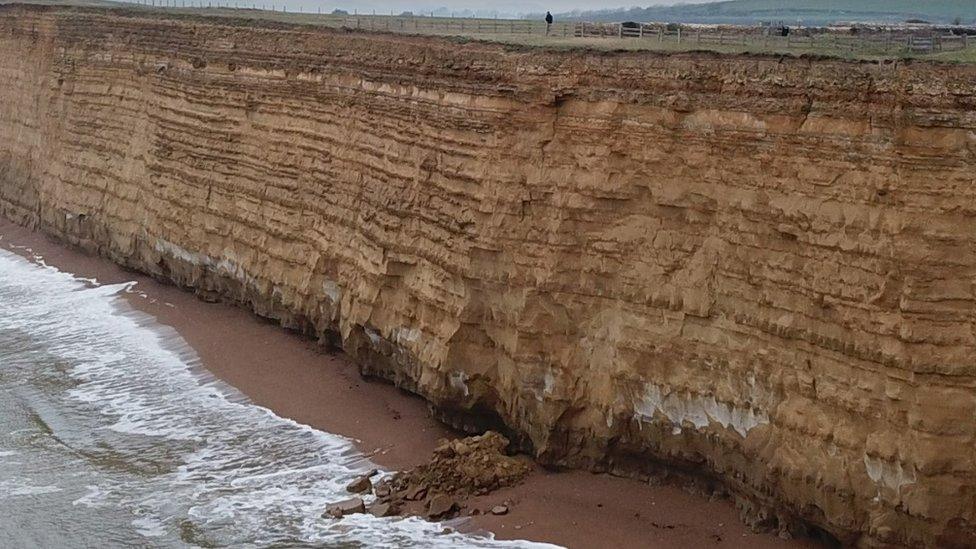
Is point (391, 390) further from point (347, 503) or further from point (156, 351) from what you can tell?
point (156, 351)

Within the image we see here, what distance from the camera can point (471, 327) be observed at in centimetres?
1986

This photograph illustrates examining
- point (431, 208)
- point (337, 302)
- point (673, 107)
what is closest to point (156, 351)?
point (337, 302)

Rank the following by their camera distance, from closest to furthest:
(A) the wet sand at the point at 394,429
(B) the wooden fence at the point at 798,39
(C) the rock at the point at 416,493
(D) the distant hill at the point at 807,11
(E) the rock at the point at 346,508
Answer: (A) the wet sand at the point at 394,429 → (E) the rock at the point at 346,508 → (C) the rock at the point at 416,493 → (B) the wooden fence at the point at 798,39 → (D) the distant hill at the point at 807,11

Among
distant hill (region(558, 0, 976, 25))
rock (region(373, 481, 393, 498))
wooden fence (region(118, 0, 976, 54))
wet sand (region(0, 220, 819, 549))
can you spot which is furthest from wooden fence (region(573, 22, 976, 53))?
distant hill (region(558, 0, 976, 25))

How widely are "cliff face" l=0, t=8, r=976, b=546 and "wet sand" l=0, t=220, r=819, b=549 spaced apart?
0.44 meters

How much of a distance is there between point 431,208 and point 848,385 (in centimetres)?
851

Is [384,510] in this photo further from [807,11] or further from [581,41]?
[807,11]

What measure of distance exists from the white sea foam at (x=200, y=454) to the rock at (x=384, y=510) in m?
0.11

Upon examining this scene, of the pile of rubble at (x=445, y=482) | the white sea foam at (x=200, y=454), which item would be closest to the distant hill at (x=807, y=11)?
the white sea foam at (x=200, y=454)

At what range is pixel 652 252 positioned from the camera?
58.0 feet

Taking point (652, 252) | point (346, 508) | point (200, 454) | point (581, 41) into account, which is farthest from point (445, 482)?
point (581, 41)

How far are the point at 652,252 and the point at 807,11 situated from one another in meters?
52.8

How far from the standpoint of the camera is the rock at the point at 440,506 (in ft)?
58.2

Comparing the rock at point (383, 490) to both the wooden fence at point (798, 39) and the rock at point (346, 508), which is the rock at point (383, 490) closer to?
the rock at point (346, 508)
